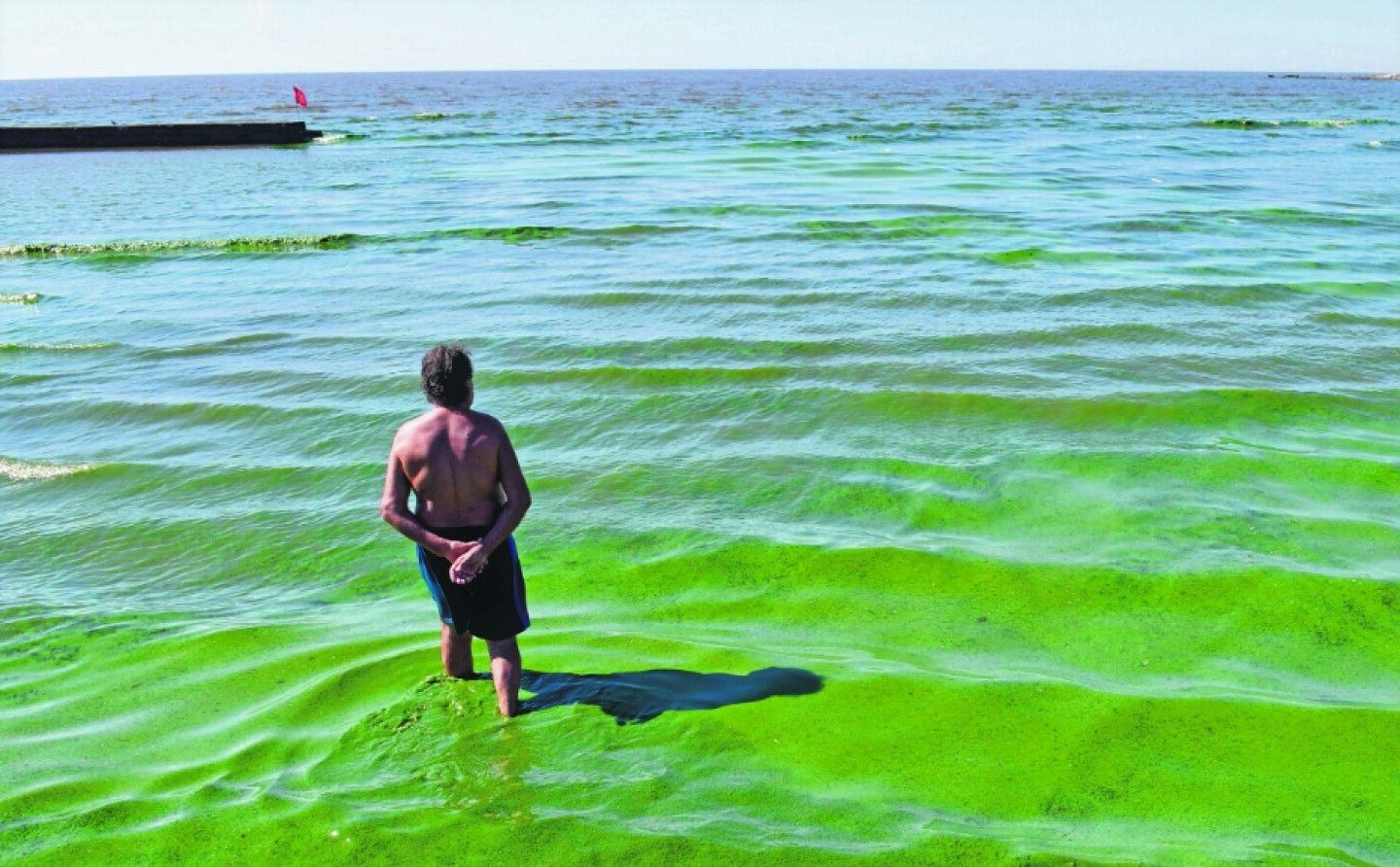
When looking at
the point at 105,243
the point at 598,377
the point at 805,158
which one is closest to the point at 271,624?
the point at 598,377

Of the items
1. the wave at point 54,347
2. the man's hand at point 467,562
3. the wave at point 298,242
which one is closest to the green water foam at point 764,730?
the man's hand at point 467,562

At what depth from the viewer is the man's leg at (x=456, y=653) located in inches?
191

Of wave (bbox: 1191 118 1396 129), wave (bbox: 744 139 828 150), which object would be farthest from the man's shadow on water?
wave (bbox: 1191 118 1396 129)

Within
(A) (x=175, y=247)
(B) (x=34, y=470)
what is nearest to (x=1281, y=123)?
(A) (x=175, y=247)

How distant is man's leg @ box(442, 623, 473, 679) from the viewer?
4852 mm

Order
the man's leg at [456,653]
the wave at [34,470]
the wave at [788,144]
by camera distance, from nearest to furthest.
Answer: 1. the man's leg at [456,653]
2. the wave at [34,470]
3. the wave at [788,144]

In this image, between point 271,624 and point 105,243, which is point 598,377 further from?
point 105,243

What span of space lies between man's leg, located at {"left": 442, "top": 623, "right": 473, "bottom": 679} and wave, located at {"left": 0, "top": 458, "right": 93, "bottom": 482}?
4504 mm

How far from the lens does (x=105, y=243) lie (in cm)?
1739

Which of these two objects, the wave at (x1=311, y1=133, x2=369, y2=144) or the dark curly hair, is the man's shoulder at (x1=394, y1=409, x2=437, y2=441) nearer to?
the dark curly hair

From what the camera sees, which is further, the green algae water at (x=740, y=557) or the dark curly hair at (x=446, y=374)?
the dark curly hair at (x=446, y=374)

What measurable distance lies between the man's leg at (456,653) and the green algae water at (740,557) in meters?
0.08

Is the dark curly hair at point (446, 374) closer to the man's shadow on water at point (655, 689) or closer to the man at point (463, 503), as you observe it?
the man at point (463, 503)

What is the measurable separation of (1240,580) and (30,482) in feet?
24.7
